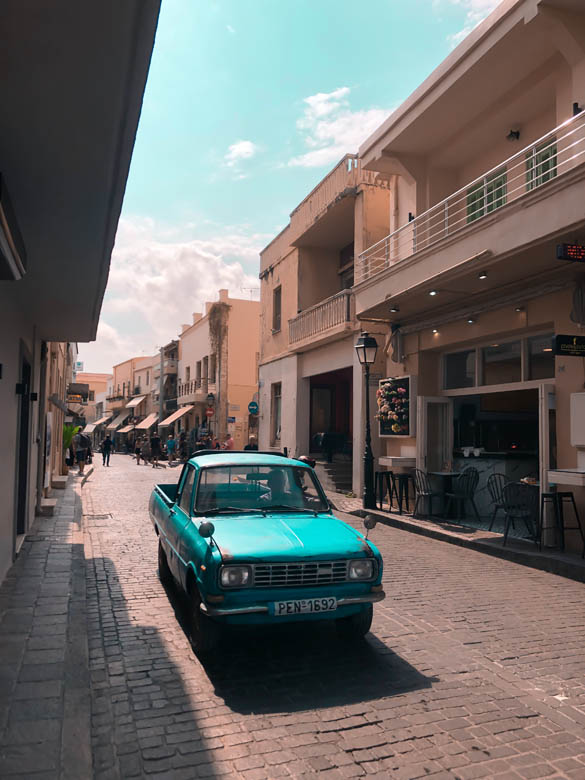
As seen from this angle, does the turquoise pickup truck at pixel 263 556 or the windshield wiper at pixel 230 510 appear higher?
the windshield wiper at pixel 230 510

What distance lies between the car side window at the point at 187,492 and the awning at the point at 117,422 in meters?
58.6

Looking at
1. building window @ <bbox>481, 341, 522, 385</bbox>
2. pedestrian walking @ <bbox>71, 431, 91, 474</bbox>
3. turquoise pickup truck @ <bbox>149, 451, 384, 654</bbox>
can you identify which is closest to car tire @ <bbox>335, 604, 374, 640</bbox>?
turquoise pickup truck @ <bbox>149, 451, 384, 654</bbox>

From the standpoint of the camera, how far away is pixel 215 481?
618 centimetres

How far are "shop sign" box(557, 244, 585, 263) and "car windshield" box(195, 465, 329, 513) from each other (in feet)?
14.6

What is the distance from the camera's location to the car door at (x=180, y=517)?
19.1ft

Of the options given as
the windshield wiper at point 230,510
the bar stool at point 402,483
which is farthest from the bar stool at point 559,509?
the windshield wiper at point 230,510

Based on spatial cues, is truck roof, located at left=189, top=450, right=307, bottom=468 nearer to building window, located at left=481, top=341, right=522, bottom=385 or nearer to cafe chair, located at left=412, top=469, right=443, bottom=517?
building window, located at left=481, top=341, right=522, bottom=385

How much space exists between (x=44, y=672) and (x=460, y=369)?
34.7ft

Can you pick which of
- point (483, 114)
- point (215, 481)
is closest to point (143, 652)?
point (215, 481)

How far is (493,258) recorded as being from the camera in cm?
946

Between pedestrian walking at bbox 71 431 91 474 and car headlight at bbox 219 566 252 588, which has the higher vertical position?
pedestrian walking at bbox 71 431 91 474

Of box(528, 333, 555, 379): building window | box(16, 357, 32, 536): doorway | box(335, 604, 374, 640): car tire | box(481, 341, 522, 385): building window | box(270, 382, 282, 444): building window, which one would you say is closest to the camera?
box(335, 604, 374, 640): car tire

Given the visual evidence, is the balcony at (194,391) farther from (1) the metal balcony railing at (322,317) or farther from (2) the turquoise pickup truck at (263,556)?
(2) the turquoise pickup truck at (263,556)

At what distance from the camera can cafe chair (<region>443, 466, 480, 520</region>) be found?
12.3 metres
